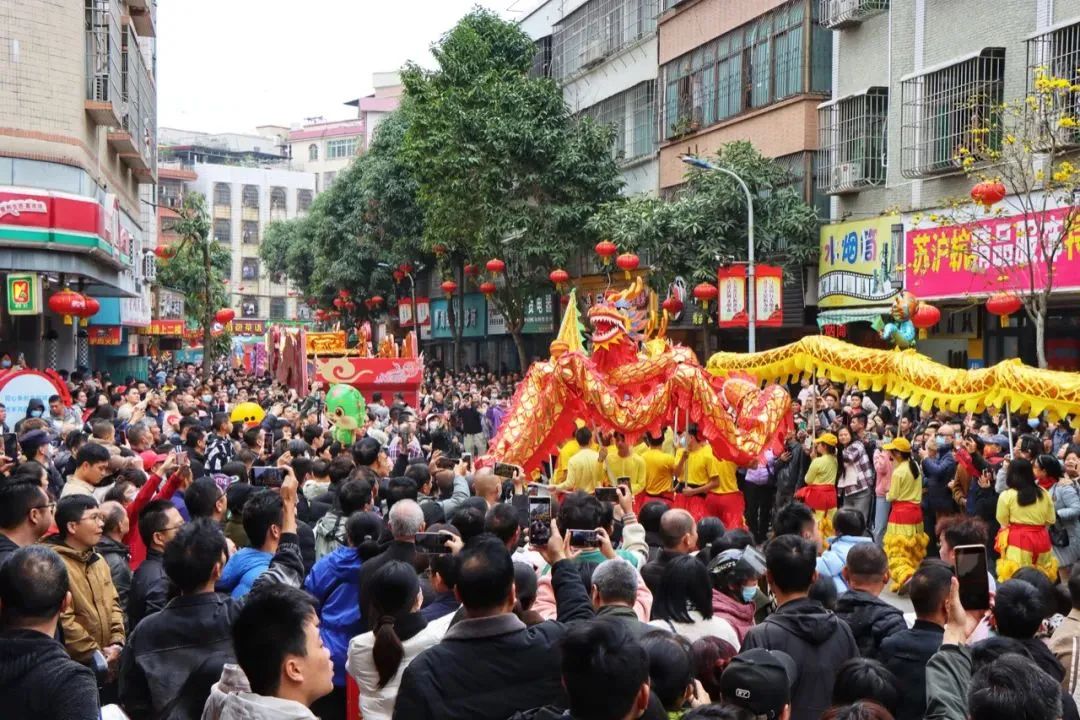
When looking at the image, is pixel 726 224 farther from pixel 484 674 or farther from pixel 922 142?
pixel 484 674

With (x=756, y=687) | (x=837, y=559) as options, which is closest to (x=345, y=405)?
(x=837, y=559)

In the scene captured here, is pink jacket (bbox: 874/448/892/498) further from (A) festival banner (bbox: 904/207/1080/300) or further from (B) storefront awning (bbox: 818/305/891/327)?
(B) storefront awning (bbox: 818/305/891/327)

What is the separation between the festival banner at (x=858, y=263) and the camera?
20.4 m

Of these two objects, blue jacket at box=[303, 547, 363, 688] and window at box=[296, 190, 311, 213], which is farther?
window at box=[296, 190, 311, 213]

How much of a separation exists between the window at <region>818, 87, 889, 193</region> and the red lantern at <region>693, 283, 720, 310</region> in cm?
272

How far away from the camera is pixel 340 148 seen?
9069 centimetres

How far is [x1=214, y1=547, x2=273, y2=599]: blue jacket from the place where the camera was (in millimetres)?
5266

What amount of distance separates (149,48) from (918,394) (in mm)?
32762

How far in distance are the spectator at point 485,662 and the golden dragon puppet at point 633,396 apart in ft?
25.2

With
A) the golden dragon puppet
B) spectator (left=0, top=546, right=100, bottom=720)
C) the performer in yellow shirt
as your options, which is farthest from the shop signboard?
spectator (left=0, top=546, right=100, bottom=720)

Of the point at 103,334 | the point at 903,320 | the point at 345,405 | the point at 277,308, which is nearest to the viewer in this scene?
the point at 903,320

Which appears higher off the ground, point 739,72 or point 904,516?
point 739,72

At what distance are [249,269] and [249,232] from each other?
270 centimetres

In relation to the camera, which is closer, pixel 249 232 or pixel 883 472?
pixel 883 472
